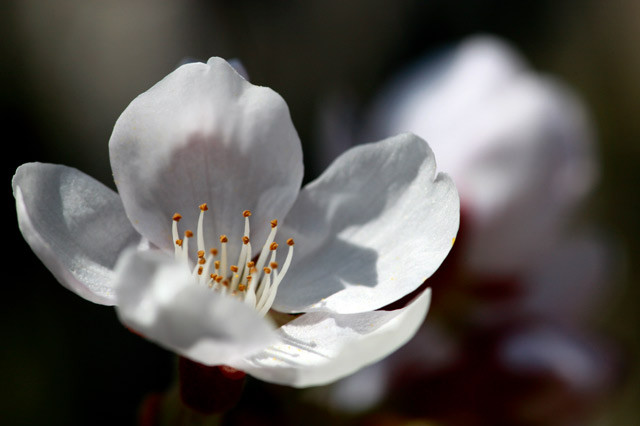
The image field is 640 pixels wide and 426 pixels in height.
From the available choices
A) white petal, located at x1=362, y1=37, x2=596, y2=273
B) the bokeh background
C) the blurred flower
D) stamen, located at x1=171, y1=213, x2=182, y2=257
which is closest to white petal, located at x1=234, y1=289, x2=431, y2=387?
stamen, located at x1=171, y1=213, x2=182, y2=257

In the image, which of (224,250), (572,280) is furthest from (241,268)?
(572,280)

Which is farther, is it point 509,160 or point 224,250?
point 509,160

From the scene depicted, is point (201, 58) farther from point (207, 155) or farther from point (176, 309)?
point (176, 309)

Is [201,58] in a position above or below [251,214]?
below

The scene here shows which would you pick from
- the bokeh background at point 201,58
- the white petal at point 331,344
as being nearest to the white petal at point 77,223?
the white petal at point 331,344

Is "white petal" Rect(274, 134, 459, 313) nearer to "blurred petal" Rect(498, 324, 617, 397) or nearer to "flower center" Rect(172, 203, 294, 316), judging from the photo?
"flower center" Rect(172, 203, 294, 316)

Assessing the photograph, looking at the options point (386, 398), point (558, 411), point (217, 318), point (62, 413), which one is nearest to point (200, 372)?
point (217, 318)
